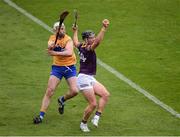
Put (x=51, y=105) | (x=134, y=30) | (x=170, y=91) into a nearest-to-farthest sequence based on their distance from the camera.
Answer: (x=51, y=105) → (x=170, y=91) → (x=134, y=30)

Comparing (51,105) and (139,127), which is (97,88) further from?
(51,105)

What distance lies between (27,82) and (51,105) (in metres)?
2.48

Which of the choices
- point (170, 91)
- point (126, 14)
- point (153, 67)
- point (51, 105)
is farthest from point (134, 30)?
point (51, 105)

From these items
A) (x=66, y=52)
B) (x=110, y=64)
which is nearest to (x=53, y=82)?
(x=66, y=52)

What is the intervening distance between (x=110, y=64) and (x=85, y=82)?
6.89 meters

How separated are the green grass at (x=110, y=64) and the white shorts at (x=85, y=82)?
1.08 m

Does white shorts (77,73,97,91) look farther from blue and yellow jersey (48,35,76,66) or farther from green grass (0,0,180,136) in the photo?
green grass (0,0,180,136)

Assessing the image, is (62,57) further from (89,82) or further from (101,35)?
(101,35)

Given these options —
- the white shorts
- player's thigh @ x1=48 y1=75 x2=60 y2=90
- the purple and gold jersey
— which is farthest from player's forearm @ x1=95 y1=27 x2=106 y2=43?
player's thigh @ x1=48 y1=75 x2=60 y2=90

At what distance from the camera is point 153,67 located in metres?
24.5

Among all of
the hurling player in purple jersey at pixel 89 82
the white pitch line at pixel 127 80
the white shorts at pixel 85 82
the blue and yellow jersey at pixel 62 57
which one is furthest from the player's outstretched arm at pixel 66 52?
the white pitch line at pixel 127 80

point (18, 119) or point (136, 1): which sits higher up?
point (136, 1)

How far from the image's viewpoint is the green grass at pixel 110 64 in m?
18.8

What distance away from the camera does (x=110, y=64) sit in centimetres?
2494
